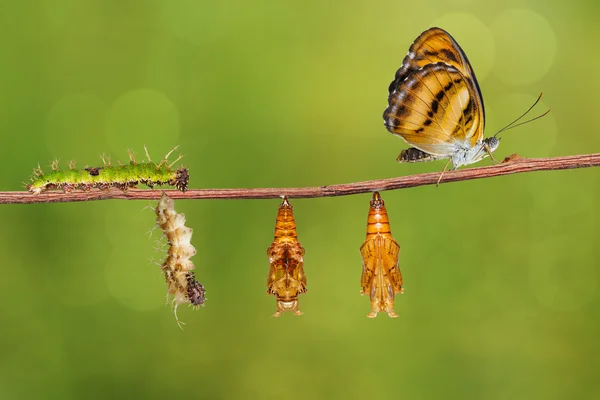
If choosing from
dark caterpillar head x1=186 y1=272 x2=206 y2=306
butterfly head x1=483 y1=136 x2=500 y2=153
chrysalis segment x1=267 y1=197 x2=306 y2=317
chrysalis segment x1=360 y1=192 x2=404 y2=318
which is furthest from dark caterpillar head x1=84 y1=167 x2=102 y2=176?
butterfly head x1=483 y1=136 x2=500 y2=153

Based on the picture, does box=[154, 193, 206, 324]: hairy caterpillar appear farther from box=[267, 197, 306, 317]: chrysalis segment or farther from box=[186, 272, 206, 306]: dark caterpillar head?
box=[267, 197, 306, 317]: chrysalis segment

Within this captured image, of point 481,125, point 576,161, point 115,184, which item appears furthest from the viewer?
point 481,125

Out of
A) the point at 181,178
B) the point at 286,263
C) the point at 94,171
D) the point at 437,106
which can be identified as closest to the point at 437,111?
the point at 437,106

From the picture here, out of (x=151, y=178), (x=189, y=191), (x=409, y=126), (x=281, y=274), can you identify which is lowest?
(x=281, y=274)

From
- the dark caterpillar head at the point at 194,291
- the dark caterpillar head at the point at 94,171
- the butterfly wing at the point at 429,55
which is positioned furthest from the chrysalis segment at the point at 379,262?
the dark caterpillar head at the point at 94,171

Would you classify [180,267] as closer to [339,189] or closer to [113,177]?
[113,177]

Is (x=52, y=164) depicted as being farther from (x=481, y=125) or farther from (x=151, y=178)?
(x=481, y=125)

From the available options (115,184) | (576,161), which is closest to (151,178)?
(115,184)
